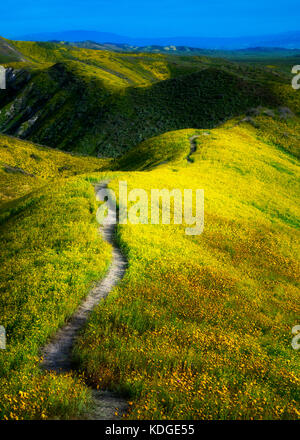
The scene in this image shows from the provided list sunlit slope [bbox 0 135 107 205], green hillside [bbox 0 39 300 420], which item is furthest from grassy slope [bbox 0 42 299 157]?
green hillside [bbox 0 39 300 420]

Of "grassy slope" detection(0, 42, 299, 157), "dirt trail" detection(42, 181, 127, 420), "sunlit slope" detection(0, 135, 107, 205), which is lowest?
"dirt trail" detection(42, 181, 127, 420)

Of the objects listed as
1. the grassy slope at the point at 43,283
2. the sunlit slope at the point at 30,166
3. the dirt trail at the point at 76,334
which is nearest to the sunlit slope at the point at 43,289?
the grassy slope at the point at 43,283

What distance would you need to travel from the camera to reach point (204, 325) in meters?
12.2

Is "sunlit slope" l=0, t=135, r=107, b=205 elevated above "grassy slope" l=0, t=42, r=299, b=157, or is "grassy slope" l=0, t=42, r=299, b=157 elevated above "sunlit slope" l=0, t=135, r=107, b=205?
"grassy slope" l=0, t=42, r=299, b=157

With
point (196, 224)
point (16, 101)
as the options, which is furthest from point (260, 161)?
point (16, 101)

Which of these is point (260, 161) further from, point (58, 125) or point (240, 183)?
point (58, 125)

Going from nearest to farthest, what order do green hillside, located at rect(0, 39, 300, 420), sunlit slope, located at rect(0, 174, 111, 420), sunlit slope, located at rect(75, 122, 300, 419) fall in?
sunlit slope, located at rect(0, 174, 111, 420) < green hillside, located at rect(0, 39, 300, 420) < sunlit slope, located at rect(75, 122, 300, 419)

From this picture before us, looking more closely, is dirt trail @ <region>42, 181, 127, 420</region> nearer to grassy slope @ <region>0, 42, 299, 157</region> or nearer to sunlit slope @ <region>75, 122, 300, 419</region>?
sunlit slope @ <region>75, 122, 300, 419</region>

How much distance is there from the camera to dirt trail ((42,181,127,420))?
8221 millimetres

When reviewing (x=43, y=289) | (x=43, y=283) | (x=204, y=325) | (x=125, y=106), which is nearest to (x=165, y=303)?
(x=204, y=325)

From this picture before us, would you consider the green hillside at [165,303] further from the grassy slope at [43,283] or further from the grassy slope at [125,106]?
the grassy slope at [125,106]

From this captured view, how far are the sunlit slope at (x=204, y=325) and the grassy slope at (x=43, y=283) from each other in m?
1.22

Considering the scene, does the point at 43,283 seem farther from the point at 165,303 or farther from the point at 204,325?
the point at 204,325

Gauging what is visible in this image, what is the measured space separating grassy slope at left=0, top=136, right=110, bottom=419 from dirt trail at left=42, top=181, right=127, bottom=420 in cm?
28
